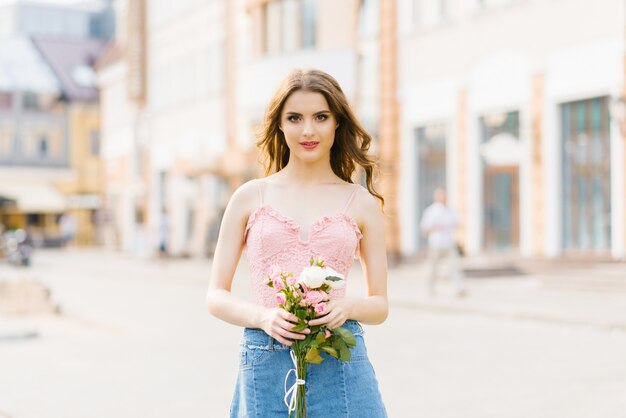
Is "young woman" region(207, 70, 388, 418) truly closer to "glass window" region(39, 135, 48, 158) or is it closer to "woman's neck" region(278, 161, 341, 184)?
"woman's neck" region(278, 161, 341, 184)

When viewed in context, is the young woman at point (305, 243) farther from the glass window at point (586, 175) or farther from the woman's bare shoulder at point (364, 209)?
the glass window at point (586, 175)

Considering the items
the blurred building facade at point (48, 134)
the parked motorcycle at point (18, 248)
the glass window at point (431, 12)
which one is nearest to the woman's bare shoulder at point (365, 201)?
the glass window at point (431, 12)

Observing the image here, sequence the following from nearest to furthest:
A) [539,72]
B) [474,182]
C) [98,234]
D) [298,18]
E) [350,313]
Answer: [350,313]
[539,72]
[474,182]
[298,18]
[98,234]

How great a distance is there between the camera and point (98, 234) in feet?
167

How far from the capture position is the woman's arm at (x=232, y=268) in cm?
267

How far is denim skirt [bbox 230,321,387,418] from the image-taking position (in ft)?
8.90

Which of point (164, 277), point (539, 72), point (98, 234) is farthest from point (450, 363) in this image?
point (98, 234)

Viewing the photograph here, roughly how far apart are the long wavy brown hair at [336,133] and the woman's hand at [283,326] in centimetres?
57

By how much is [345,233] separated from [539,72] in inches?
707

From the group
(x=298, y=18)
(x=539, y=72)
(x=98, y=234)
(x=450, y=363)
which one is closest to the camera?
(x=450, y=363)

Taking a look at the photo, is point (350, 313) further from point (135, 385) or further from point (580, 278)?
point (580, 278)

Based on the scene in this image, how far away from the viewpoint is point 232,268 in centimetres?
280

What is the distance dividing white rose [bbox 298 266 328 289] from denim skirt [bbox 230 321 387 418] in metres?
0.26

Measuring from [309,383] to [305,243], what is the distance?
15.8 inches
